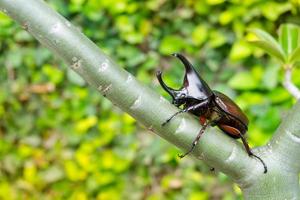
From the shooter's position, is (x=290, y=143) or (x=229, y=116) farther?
(x=229, y=116)

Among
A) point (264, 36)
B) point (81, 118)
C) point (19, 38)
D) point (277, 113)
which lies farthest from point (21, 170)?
point (264, 36)

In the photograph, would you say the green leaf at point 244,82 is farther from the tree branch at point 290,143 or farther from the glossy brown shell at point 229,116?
the tree branch at point 290,143

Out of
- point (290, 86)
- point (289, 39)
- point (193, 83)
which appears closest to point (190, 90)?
point (193, 83)

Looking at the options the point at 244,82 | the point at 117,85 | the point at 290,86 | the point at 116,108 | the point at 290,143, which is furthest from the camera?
the point at 116,108

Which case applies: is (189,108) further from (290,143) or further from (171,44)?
(171,44)

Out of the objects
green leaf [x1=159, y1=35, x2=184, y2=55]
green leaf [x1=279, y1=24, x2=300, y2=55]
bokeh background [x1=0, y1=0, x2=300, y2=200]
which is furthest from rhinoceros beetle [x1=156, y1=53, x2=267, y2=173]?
green leaf [x1=159, y1=35, x2=184, y2=55]

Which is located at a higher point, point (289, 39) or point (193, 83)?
point (193, 83)

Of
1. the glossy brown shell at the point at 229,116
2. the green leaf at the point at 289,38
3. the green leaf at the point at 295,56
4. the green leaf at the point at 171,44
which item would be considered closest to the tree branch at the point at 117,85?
the glossy brown shell at the point at 229,116

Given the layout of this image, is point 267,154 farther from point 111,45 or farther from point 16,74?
point 16,74
